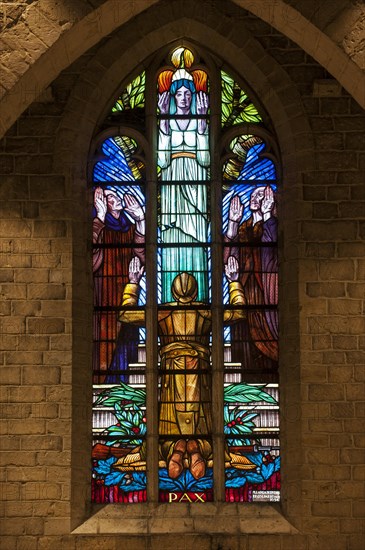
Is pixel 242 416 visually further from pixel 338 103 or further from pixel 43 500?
pixel 338 103

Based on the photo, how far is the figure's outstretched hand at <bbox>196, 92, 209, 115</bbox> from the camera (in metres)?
10.1

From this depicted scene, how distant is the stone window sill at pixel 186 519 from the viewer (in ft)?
30.0

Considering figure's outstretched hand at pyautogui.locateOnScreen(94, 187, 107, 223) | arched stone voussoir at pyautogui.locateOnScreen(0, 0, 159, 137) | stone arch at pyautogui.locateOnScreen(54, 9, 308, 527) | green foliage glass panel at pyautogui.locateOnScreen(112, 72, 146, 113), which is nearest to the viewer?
arched stone voussoir at pyautogui.locateOnScreen(0, 0, 159, 137)

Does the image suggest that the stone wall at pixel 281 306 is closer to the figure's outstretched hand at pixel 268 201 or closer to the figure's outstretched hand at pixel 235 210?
the figure's outstretched hand at pixel 268 201

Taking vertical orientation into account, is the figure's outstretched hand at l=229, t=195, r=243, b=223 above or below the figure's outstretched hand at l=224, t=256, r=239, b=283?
above

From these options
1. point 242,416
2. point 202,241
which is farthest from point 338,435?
point 202,241

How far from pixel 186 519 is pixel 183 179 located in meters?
2.72

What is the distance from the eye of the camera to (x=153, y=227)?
32.2 ft

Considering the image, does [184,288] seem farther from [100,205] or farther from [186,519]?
[186,519]

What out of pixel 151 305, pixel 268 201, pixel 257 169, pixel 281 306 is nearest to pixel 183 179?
pixel 257 169

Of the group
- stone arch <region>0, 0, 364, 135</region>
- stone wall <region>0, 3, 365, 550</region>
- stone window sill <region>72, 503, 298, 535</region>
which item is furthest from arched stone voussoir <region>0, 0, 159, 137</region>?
stone window sill <region>72, 503, 298, 535</region>

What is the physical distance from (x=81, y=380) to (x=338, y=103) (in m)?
2.94

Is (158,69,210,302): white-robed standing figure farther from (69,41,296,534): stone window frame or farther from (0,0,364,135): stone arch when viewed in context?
(0,0,364,135): stone arch

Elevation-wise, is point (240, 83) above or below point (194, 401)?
above
